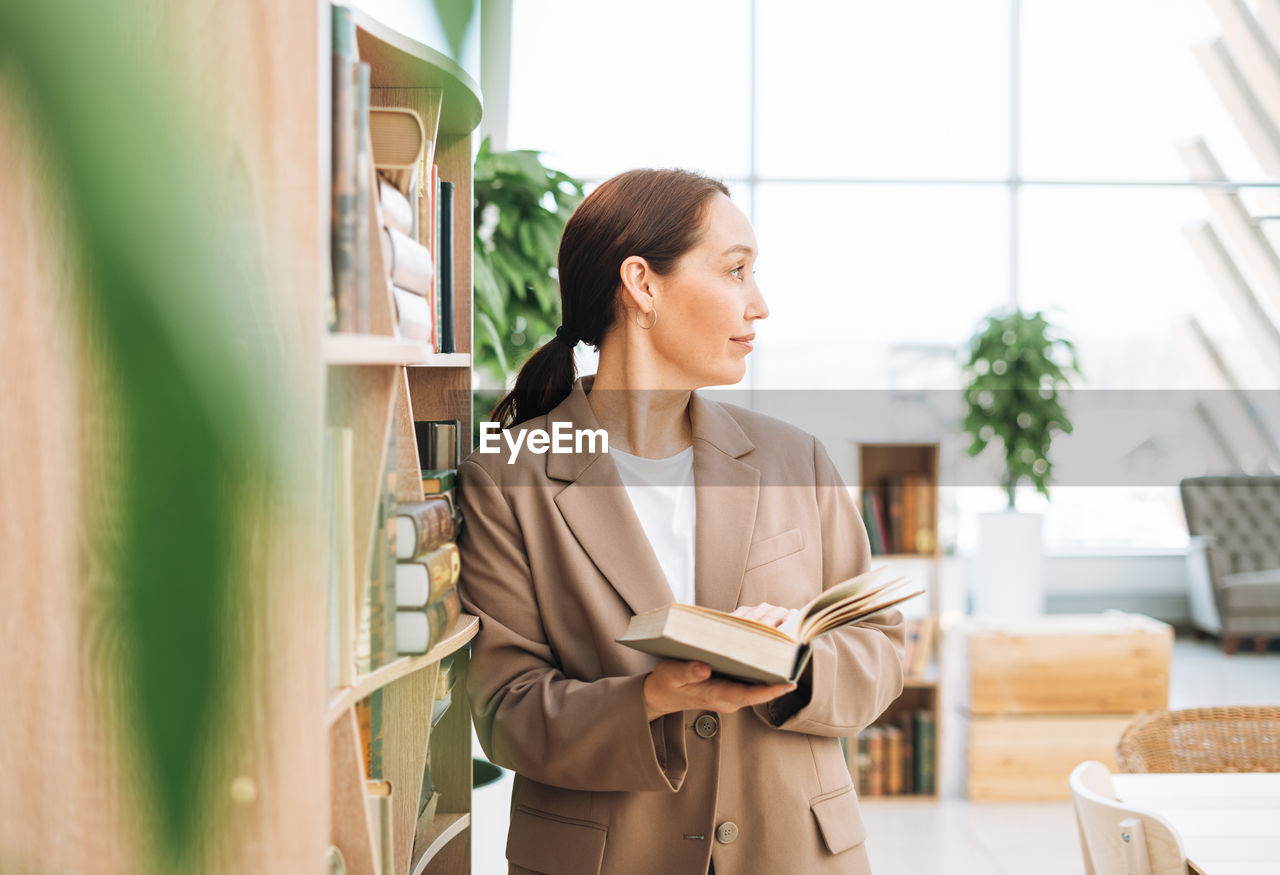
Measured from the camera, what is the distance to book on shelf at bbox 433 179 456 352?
4.86 ft

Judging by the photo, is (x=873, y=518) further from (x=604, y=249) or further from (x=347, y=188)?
(x=347, y=188)

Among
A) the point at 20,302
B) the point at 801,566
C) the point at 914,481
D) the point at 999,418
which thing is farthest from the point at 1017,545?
the point at 20,302

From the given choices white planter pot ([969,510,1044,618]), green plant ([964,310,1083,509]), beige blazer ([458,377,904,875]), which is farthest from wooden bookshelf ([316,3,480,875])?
white planter pot ([969,510,1044,618])

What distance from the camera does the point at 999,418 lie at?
16.5 feet

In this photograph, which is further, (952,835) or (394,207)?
(952,835)

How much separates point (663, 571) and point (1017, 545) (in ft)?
13.9

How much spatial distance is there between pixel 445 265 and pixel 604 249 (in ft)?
0.79

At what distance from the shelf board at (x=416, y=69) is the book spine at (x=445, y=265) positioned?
129 mm

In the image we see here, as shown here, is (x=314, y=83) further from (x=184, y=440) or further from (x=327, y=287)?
(x=184, y=440)

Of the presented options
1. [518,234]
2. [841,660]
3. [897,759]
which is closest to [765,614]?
[841,660]

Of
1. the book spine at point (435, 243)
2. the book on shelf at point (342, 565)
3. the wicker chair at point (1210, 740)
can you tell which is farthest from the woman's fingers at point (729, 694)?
the wicker chair at point (1210, 740)

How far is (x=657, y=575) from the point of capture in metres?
1.43

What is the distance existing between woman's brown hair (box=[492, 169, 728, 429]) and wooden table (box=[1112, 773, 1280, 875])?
1.16 meters

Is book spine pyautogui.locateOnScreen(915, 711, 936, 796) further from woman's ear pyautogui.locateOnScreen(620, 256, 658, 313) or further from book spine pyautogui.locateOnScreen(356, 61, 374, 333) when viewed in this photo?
book spine pyautogui.locateOnScreen(356, 61, 374, 333)
